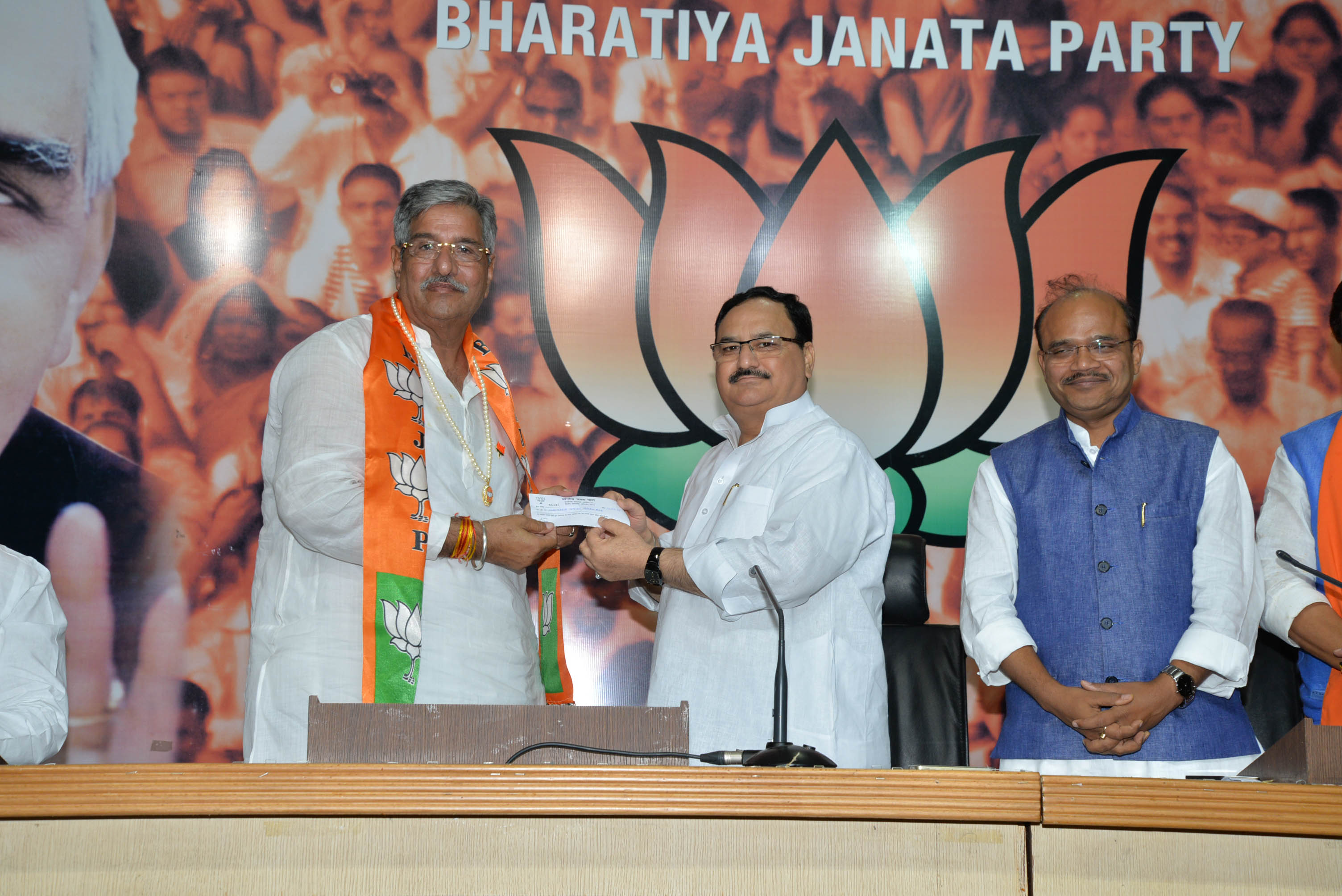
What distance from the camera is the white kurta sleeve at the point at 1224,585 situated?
6.86ft

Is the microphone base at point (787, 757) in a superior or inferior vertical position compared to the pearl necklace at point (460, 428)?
inferior

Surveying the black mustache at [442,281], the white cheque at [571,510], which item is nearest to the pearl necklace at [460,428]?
the black mustache at [442,281]

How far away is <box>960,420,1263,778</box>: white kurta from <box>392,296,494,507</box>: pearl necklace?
3.53ft

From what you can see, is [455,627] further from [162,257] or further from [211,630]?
[162,257]

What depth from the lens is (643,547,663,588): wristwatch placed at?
2359 mm

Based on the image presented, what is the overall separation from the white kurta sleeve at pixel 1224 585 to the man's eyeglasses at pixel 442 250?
1654 mm

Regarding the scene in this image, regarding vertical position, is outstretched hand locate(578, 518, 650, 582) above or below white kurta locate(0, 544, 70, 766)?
above

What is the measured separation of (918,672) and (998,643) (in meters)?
0.64

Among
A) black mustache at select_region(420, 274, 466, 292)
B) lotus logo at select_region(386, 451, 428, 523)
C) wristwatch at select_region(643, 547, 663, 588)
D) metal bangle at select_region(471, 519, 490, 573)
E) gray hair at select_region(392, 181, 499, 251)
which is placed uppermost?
gray hair at select_region(392, 181, 499, 251)

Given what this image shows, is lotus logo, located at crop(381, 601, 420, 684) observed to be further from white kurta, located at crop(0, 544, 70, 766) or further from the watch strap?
white kurta, located at crop(0, 544, 70, 766)

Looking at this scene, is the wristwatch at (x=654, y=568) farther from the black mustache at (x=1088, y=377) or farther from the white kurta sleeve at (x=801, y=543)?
the black mustache at (x=1088, y=377)

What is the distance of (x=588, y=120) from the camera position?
132 inches

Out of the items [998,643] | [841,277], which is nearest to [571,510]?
[998,643]

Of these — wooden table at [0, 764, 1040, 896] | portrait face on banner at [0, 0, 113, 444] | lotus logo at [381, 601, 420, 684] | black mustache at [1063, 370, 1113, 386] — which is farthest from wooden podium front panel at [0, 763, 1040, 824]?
portrait face on banner at [0, 0, 113, 444]
